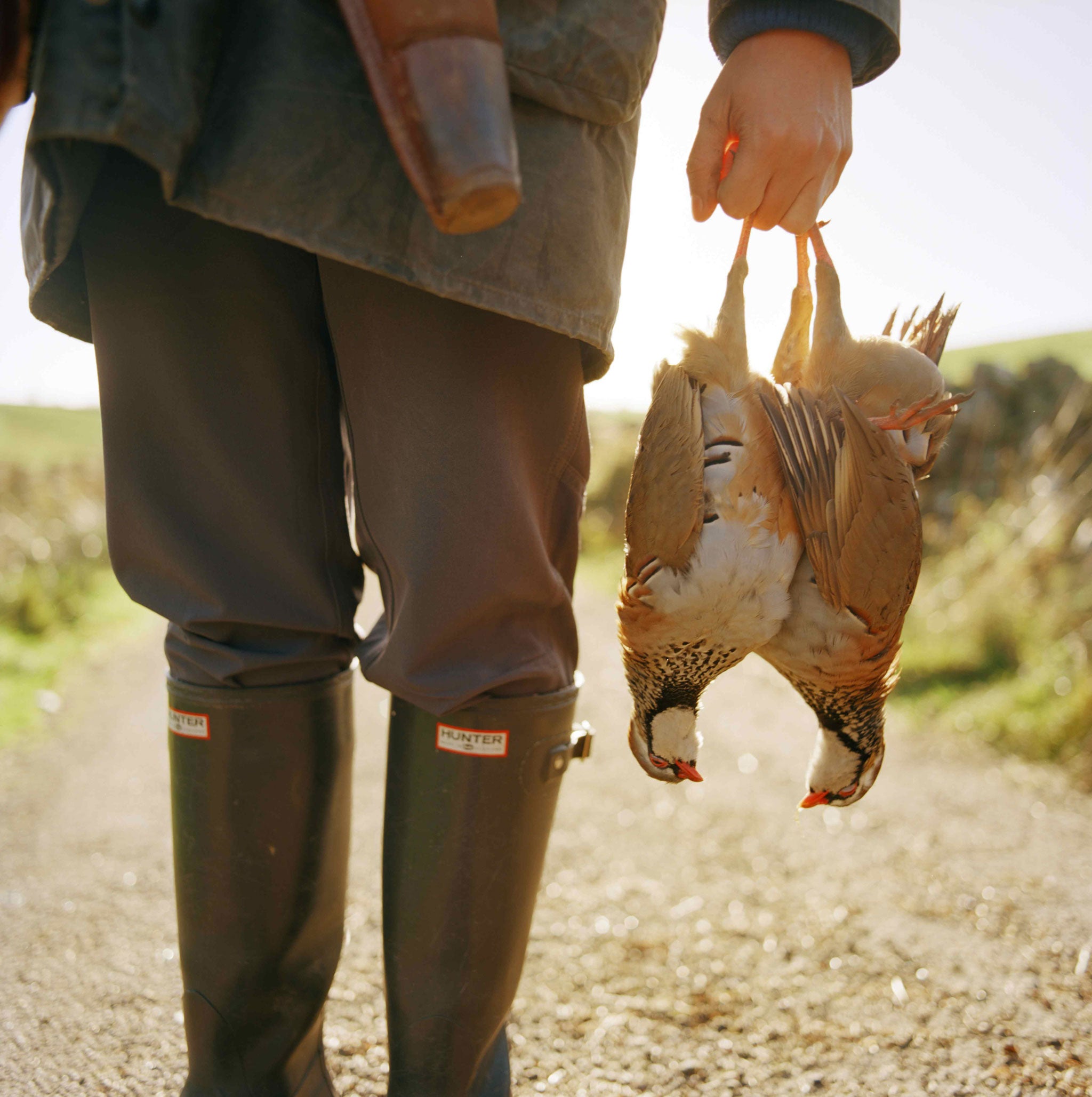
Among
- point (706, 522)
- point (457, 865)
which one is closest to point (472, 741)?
point (457, 865)

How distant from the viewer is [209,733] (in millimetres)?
1337

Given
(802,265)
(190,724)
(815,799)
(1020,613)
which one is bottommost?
(1020,613)

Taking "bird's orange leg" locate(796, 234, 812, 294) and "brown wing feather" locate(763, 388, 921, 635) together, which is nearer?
"brown wing feather" locate(763, 388, 921, 635)

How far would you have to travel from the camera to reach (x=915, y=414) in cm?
138

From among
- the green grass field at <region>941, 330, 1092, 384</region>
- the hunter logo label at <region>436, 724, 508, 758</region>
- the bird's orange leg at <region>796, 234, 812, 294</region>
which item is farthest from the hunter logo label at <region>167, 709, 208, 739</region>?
the green grass field at <region>941, 330, 1092, 384</region>

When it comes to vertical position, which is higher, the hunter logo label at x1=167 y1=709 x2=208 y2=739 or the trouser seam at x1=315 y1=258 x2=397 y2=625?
the trouser seam at x1=315 y1=258 x2=397 y2=625

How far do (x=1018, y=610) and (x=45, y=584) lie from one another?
6.29m

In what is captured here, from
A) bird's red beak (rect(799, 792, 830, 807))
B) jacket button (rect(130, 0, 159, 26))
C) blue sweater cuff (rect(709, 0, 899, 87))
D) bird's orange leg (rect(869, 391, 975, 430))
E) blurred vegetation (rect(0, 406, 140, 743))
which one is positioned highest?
blue sweater cuff (rect(709, 0, 899, 87))

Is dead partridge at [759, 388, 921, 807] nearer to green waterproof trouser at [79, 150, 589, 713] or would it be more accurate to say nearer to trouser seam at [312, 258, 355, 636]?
green waterproof trouser at [79, 150, 589, 713]

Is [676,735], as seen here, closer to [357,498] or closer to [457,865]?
[457,865]

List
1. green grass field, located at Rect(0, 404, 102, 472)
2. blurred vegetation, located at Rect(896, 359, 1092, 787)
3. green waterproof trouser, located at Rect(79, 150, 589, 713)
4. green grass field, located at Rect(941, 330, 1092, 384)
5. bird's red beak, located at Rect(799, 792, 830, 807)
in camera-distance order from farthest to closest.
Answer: green grass field, located at Rect(0, 404, 102, 472) → green grass field, located at Rect(941, 330, 1092, 384) → blurred vegetation, located at Rect(896, 359, 1092, 787) → bird's red beak, located at Rect(799, 792, 830, 807) → green waterproof trouser, located at Rect(79, 150, 589, 713)

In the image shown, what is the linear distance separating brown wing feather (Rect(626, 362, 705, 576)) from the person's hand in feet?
0.96

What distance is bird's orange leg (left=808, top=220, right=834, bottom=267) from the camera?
1.45m

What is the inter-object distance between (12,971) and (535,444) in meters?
1.85
